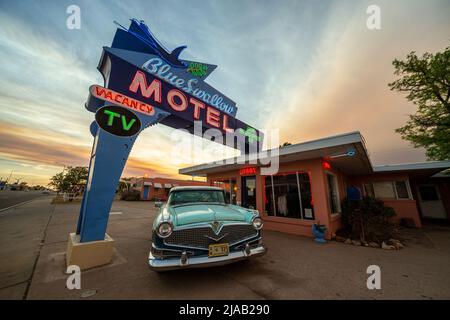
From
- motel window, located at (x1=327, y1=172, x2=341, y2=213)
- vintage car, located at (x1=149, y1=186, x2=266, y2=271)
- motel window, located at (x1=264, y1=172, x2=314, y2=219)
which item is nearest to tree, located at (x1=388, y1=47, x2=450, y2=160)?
motel window, located at (x1=327, y1=172, x2=341, y2=213)

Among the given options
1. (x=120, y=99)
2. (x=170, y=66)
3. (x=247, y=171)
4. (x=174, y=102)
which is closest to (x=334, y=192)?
(x=247, y=171)

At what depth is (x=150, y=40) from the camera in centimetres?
498

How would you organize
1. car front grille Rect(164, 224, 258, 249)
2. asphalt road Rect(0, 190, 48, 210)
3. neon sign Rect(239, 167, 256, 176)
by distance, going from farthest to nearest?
1. asphalt road Rect(0, 190, 48, 210)
2. neon sign Rect(239, 167, 256, 176)
3. car front grille Rect(164, 224, 258, 249)

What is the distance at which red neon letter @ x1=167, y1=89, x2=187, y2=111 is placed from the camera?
194 inches

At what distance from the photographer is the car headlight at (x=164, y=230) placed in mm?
2650

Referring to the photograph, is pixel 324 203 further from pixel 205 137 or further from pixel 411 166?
pixel 411 166

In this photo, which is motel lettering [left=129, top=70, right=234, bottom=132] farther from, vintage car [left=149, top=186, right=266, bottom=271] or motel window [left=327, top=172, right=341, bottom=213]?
motel window [left=327, top=172, right=341, bottom=213]

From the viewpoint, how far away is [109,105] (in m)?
3.64

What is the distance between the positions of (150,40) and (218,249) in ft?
19.6

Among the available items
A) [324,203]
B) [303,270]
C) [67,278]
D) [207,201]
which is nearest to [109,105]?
[207,201]

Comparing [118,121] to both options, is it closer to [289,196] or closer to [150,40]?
[150,40]

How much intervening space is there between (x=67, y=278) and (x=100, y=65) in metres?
4.88

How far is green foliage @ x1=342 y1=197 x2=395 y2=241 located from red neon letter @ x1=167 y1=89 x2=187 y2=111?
744 centimetres

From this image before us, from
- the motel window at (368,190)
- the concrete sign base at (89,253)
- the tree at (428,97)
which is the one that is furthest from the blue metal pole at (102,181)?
the tree at (428,97)
